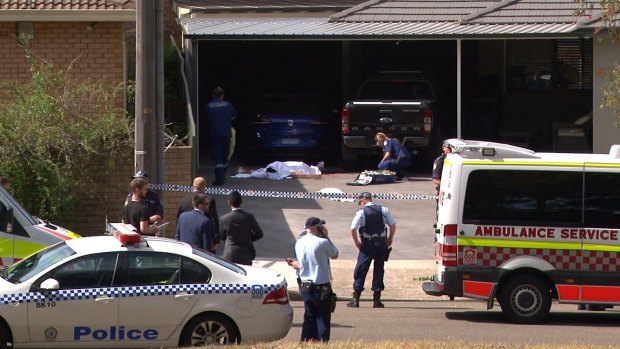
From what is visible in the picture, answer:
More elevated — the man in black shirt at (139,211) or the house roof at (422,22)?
the house roof at (422,22)

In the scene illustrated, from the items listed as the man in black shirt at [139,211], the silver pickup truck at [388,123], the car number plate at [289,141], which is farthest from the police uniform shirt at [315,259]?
the car number plate at [289,141]

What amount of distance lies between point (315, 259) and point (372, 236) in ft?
11.7

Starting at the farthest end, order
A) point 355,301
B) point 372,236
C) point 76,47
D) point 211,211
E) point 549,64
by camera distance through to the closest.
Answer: point 549,64
point 76,47
point 355,301
point 372,236
point 211,211

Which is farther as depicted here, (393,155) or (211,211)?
(393,155)

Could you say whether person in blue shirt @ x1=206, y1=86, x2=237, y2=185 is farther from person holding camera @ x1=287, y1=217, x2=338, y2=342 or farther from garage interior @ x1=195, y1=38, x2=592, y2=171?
person holding camera @ x1=287, y1=217, x2=338, y2=342

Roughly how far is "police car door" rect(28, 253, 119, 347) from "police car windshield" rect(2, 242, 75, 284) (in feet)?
0.72

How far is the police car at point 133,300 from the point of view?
428 inches

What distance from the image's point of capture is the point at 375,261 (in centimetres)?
1536

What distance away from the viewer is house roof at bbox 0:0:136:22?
19.9 m

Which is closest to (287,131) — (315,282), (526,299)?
(526,299)

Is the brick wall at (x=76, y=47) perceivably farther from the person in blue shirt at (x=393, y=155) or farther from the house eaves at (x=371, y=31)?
the person in blue shirt at (x=393, y=155)

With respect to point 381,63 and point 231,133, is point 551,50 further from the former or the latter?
point 231,133

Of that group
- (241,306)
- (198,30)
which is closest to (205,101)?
(198,30)

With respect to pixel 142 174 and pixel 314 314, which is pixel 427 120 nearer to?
pixel 142 174
